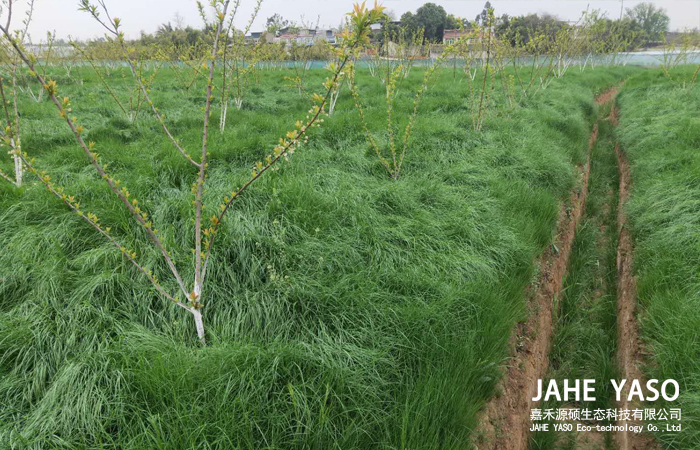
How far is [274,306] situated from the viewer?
2.35 metres

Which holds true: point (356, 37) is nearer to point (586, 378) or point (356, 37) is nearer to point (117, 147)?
point (586, 378)

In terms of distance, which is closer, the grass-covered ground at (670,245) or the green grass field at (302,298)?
the green grass field at (302,298)

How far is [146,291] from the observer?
2.34 metres

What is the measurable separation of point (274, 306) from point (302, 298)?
0.20m

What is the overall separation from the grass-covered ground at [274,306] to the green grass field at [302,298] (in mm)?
14

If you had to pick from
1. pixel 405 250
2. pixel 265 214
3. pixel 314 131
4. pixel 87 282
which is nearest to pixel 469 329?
pixel 405 250

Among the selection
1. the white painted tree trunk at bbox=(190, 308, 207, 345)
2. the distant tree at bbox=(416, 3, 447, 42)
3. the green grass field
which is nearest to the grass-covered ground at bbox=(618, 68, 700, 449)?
the green grass field

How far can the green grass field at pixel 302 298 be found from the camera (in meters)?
1.74

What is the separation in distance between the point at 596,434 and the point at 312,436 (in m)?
2.18

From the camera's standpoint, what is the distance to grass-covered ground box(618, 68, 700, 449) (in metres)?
2.29

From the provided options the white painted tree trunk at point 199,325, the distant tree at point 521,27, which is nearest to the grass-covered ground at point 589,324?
the white painted tree trunk at point 199,325

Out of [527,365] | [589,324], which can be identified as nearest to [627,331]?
[589,324]

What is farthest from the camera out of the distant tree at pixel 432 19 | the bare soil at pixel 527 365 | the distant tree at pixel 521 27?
the distant tree at pixel 432 19

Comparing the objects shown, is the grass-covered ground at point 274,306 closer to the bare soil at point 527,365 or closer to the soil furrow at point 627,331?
the bare soil at point 527,365
